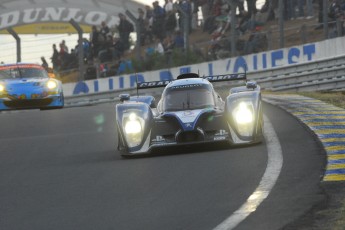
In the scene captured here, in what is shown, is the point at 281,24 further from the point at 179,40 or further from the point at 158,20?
the point at 158,20

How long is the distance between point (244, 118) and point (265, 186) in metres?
3.81

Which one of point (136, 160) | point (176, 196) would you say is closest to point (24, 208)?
point (176, 196)

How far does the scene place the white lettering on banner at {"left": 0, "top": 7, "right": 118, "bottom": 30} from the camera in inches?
1502

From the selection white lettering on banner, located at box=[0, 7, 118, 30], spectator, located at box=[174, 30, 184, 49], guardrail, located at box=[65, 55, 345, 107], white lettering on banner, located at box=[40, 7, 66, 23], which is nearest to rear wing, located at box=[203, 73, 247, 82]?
guardrail, located at box=[65, 55, 345, 107]

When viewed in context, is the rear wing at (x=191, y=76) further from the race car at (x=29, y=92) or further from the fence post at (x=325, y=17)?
the fence post at (x=325, y=17)

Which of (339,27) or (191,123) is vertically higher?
(339,27)

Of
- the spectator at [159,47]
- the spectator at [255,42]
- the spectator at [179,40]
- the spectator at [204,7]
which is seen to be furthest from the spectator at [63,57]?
the spectator at [255,42]

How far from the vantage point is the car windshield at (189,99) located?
12.5 meters

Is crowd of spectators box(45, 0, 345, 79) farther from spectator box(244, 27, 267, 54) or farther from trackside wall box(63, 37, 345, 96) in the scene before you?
trackside wall box(63, 37, 345, 96)

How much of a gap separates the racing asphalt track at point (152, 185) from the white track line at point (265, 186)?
59 millimetres

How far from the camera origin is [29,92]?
22469mm

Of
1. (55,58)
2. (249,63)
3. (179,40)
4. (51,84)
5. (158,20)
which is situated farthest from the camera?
(55,58)

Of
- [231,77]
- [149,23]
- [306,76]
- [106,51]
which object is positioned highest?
[149,23]

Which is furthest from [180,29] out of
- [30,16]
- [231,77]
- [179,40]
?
[231,77]
